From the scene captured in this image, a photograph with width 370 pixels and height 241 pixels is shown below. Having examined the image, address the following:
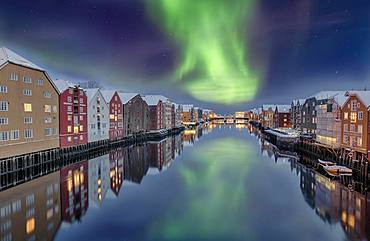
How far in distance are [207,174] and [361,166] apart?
1706cm

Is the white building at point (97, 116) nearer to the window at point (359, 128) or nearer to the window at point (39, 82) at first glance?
the window at point (39, 82)

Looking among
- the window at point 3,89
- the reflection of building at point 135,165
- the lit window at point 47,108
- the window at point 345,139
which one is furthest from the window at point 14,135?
the window at point 345,139

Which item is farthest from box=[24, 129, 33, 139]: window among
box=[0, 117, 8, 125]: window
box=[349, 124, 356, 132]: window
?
→ box=[349, 124, 356, 132]: window

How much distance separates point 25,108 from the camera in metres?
33.2

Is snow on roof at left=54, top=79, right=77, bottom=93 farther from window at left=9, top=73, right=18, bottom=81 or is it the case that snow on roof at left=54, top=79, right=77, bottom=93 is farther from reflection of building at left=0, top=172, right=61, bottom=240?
reflection of building at left=0, top=172, right=61, bottom=240

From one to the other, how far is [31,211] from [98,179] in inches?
427

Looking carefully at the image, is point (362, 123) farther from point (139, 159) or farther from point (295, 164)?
point (139, 159)

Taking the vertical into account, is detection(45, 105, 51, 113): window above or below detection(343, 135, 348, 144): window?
above

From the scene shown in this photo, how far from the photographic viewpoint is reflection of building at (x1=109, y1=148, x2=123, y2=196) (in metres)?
28.1

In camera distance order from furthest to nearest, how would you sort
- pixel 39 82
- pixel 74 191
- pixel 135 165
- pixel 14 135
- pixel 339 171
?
pixel 135 165 < pixel 39 82 < pixel 339 171 < pixel 14 135 < pixel 74 191

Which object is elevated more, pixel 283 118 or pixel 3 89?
pixel 3 89

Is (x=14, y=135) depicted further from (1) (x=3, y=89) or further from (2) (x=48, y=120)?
(2) (x=48, y=120)

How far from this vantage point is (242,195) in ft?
82.7

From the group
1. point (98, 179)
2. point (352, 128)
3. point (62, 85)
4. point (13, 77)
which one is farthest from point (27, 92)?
point (352, 128)
